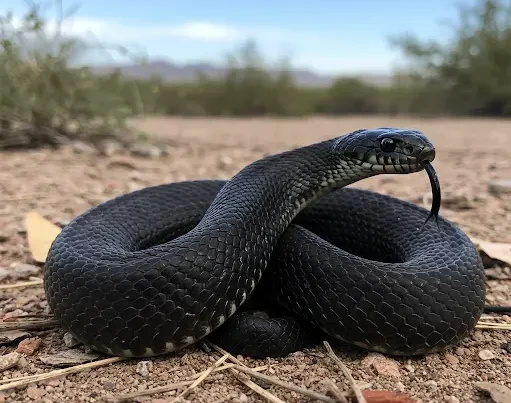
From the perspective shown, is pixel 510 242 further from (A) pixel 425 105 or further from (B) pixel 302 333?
(A) pixel 425 105

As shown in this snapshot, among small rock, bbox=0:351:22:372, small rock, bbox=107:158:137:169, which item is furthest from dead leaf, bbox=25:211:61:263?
small rock, bbox=107:158:137:169

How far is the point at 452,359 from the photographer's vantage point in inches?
114

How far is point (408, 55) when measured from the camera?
2084 centimetres

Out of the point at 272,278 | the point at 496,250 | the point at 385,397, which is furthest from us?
the point at 496,250

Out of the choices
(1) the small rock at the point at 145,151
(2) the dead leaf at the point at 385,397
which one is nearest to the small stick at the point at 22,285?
(2) the dead leaf at the point at 385,397

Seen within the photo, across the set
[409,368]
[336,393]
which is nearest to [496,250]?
[409,368]

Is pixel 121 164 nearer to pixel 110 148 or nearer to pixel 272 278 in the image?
pixel 110 148

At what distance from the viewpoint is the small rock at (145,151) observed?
27.3 feet

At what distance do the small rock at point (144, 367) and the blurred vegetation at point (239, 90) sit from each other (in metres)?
5.58

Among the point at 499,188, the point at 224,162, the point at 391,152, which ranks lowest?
the point at 224,162

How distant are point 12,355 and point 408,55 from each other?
20.2 meters

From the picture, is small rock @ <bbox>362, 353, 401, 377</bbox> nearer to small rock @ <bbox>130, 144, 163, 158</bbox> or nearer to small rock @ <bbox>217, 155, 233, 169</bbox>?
small rock @ <bbox>217, 155, 233, 169</bbox>

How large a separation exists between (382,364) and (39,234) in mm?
2826

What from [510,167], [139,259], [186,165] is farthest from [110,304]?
[510,167]
